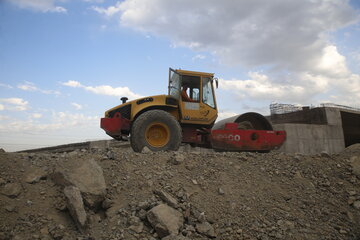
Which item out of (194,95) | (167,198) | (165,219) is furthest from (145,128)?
(165,219)

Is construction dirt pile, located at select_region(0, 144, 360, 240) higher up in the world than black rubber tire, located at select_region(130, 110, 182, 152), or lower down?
lower down

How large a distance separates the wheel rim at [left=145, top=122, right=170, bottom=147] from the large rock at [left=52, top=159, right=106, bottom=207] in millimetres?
1985

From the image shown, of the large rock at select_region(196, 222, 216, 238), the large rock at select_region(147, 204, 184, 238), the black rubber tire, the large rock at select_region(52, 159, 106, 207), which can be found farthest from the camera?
the black rubber tire

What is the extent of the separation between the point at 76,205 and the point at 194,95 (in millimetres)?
4258

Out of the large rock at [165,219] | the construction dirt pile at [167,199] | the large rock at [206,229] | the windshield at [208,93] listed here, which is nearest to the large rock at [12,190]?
the construction dirt pile at [167,199]

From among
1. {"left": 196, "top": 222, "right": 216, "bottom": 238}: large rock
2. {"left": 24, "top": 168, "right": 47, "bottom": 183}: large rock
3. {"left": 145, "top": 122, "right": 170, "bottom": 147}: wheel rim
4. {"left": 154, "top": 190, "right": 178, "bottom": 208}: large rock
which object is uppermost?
{"left": 145, "top": 122, "right": 170, "bottom": 147}: wheel rim

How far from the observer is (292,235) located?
131 inches

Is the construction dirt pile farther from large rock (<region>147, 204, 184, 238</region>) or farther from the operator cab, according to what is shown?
the operator cab

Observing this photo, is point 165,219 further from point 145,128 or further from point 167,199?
point 145,128

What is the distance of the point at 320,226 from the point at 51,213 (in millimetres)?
3737

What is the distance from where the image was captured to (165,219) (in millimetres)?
3080

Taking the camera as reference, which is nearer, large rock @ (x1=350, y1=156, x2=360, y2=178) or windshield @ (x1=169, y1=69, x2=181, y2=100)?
large rock @ (x1=350, y1=156, x2=360, y2=178)

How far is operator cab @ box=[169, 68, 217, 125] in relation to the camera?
6.31 metres

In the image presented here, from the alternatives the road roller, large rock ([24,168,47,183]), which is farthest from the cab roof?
large rock ([24,168,47,183])
